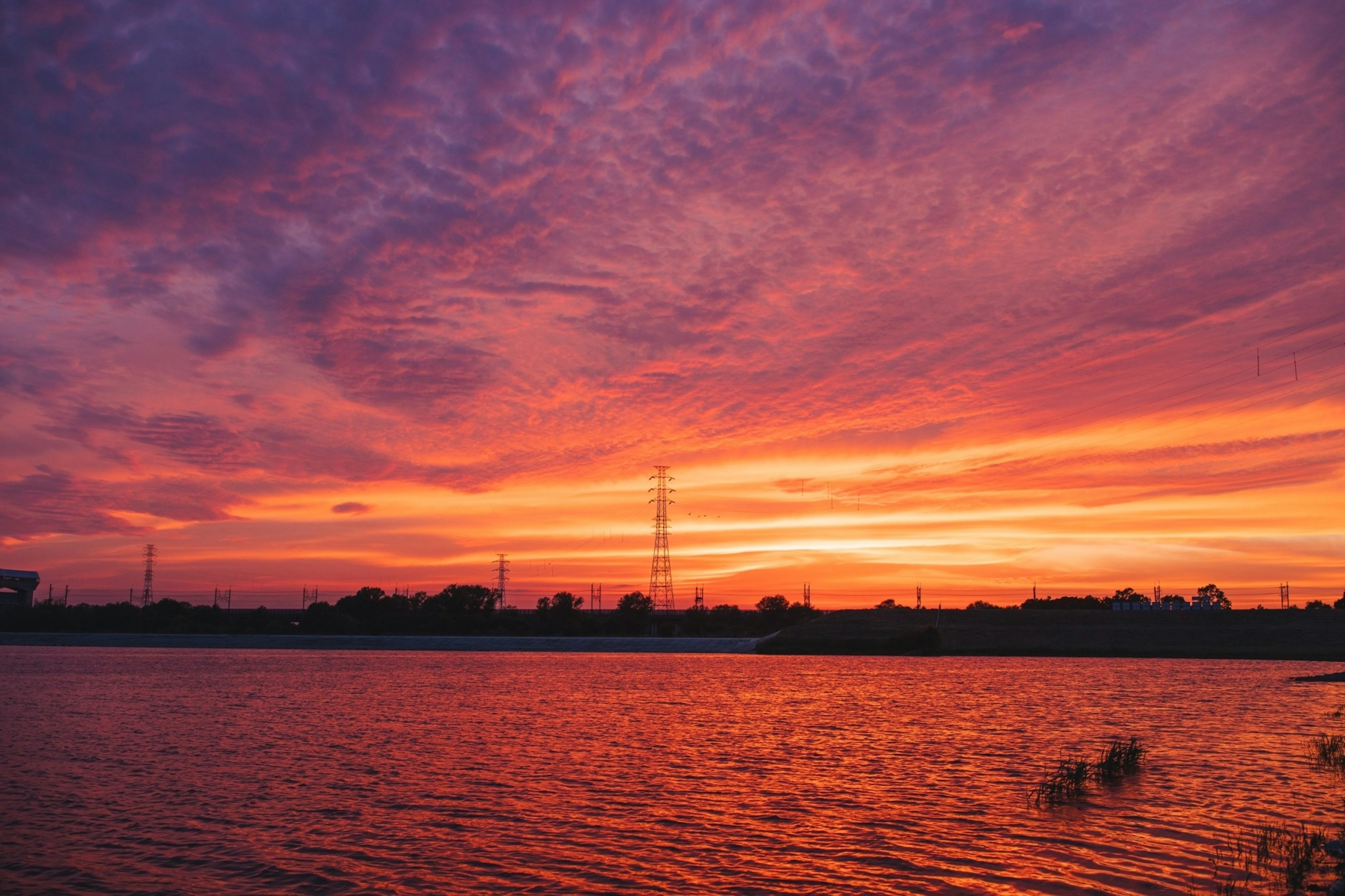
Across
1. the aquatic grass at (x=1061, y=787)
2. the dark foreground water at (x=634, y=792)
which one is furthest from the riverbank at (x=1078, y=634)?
the aquatic grass at (x=1061, y=787)

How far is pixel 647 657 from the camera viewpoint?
599 feet

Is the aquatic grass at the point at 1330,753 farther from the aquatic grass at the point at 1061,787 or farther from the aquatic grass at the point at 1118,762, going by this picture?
the aquatic grass at the point at 1061,787

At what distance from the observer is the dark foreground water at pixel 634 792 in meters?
24.5

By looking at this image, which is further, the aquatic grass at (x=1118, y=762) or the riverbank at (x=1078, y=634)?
the riverbank at (x=1078, y=634)

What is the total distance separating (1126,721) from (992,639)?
388 ft

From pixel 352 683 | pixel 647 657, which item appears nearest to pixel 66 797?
pixel 352 683

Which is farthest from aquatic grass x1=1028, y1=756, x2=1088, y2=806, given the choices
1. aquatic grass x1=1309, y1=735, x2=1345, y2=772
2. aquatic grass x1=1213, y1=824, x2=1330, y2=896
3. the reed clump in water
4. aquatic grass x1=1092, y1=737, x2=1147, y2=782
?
aquatic grass x1=1309, y1=735, x2=1345, y2=772

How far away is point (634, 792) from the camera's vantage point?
119 feet

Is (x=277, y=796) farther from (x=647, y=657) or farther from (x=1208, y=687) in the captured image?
(x=647, y=657)

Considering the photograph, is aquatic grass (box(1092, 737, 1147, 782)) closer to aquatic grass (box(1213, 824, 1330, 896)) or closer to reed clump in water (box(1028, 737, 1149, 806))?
reed clump in water (box(1028, 737, 1149, 806))

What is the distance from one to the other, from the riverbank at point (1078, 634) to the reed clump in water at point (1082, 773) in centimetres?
11901

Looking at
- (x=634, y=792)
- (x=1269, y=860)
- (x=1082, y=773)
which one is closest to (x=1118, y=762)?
(x=1082, y=773)

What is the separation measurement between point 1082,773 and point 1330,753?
1582cm

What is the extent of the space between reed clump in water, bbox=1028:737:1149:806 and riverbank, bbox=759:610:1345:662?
119m
